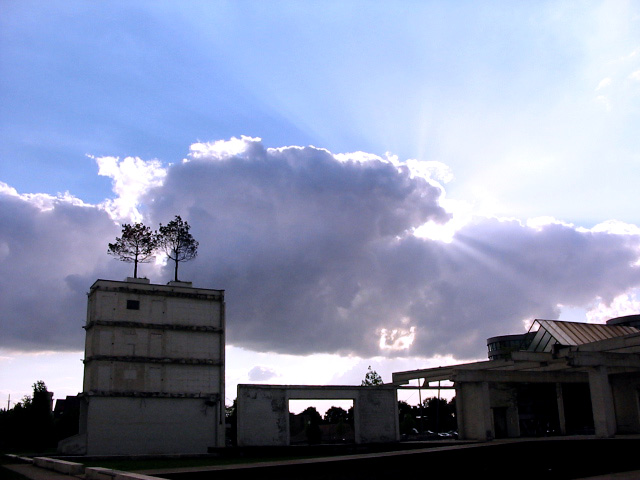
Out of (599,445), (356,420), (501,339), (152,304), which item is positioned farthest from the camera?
(501,339)

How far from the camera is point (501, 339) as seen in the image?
12562 cm

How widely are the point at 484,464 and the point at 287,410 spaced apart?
26148 millimetres

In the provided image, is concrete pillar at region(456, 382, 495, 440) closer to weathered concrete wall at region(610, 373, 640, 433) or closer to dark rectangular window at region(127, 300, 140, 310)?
weathered concrete wall at region(610, 373, 640, 433)

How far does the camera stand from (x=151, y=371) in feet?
160

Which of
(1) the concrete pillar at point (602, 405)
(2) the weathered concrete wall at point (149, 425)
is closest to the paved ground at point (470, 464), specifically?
(1) the concrete pillar at point (602, 405)

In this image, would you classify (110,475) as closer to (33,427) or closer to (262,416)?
(262,416)

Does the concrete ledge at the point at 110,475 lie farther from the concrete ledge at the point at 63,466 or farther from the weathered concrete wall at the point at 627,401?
the weathered concrete wall at the point at 627,401

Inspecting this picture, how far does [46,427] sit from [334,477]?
58.4 meters

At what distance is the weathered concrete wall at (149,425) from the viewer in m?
45.9

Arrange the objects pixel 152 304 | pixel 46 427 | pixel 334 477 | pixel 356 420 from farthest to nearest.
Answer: pixel 46 427 → pixel 152 304 → pixel 356 420 → pixel 334 477

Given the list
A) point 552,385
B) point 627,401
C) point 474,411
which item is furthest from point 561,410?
point 474,411

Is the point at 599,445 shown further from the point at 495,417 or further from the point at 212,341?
the point at 212,341

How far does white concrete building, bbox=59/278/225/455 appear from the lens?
46594mm

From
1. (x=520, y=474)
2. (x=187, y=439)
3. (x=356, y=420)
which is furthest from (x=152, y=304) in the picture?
(x=520, y=474)
